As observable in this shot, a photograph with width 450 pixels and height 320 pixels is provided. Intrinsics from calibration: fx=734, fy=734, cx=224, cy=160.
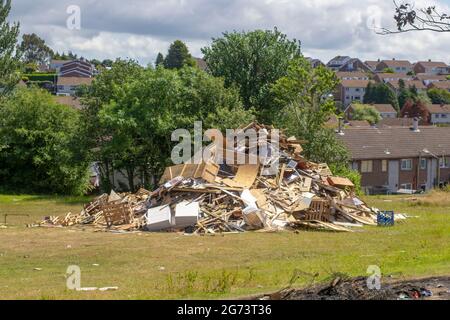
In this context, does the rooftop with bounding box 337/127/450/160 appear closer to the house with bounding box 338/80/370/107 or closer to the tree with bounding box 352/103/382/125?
the tree with bounding box 352/103/382/125

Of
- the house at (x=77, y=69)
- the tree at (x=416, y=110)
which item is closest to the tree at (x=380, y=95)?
the tree at (x=416, y=110)

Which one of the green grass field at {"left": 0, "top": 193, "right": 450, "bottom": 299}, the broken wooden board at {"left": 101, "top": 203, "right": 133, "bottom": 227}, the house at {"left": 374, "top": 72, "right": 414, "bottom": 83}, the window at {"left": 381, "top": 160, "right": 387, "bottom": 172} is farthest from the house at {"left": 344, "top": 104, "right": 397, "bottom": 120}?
the broken wooden board at {"left": 101, "top": 203, "right": 133, "bottom": 227}

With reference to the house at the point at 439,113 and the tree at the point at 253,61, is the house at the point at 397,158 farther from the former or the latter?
the house at the point at 439,113

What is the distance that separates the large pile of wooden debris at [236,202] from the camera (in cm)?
2442

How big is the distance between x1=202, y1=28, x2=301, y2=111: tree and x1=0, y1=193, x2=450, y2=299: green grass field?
21708 millimetres

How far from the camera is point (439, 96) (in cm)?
12644

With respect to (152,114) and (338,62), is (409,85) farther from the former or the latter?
(152,114)

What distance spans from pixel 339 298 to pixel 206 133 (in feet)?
88.2

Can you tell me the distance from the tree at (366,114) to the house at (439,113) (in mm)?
7661

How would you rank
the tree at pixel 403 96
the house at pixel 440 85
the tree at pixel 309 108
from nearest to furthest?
the tree at pixel 309 108 → the tree at pixel 403 96 → the house at pixel 440 85

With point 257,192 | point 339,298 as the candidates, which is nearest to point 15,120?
point 257,192

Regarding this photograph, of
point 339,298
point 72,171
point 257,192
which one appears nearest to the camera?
point 339,298
